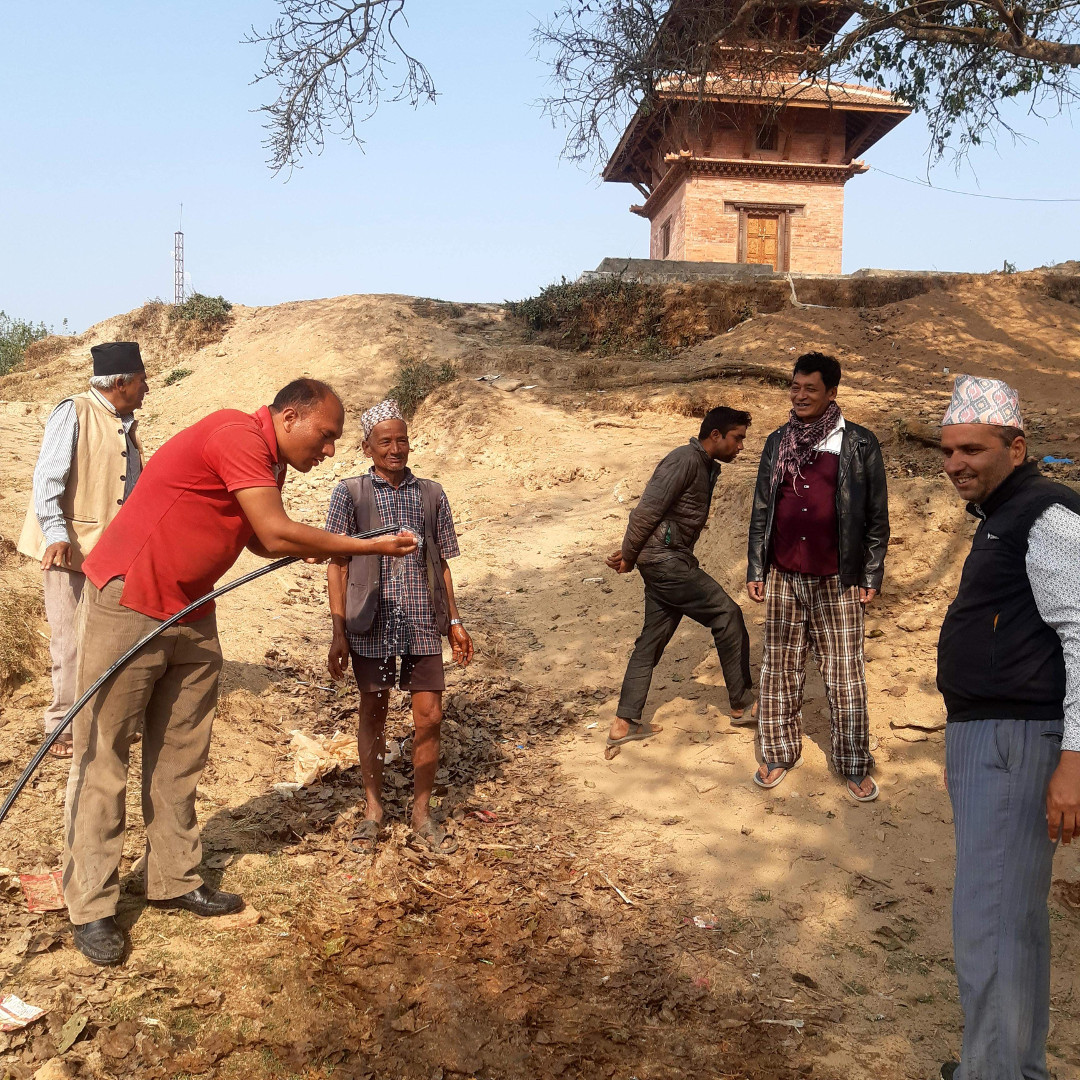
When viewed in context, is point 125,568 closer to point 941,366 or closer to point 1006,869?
point 1006,869

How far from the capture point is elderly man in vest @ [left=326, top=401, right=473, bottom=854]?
14.6ft

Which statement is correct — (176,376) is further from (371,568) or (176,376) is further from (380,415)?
(371,568)

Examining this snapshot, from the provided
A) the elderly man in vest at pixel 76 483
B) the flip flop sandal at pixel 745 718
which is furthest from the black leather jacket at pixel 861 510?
the elderly man in vest at pixel 76 483

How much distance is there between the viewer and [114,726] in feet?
11.5

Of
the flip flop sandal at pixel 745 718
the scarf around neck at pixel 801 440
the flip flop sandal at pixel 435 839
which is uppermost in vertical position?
the scarf around neck at pixel 801 440

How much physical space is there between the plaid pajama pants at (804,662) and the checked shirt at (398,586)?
1.79m

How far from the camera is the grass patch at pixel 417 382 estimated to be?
1480 cm

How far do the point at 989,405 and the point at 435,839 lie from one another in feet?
10.6

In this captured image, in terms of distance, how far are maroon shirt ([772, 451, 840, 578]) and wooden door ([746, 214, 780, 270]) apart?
20.0 m

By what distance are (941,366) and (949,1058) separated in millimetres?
12769

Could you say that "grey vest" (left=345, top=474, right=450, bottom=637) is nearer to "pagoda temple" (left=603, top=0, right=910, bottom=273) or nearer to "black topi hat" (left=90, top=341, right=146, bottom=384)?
"black topi hat" (left=90, top=341, right=146, bottom=384)

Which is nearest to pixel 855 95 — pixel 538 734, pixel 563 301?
pixel 563 301

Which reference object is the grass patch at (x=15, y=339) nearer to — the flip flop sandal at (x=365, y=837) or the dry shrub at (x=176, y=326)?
the dry shrub at (x=176, y=326)

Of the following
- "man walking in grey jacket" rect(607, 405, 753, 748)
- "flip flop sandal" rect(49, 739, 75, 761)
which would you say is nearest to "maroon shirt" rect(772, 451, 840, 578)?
→ "man walking in grey jacket" rect(607, 405, 753, 748)
